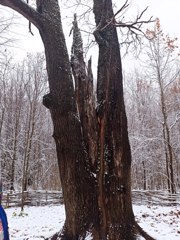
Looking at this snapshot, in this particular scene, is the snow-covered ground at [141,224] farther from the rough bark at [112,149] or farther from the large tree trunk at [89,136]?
the large tree trunk at [89,136]

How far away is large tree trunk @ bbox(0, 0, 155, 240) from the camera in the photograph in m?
3.99

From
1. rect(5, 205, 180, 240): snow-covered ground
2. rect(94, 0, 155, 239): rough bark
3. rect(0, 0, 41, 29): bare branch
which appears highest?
rect(0, 0, 41, 29): bare branch

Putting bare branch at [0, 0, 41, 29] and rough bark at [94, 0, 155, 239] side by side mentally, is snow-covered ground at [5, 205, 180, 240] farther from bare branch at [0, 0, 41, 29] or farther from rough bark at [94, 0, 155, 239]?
bare branch at [0, 0, 41, 29]

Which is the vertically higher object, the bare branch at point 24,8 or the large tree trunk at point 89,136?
the bare branch at point 24,8

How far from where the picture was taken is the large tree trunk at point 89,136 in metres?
3.99

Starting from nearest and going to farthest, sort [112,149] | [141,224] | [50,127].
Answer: [112,149] < [141,224] < [50,127]

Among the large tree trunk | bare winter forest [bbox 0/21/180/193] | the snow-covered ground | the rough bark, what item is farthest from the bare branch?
bare winter forest [bbox 0/21/180/193]

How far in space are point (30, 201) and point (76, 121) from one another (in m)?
17.7

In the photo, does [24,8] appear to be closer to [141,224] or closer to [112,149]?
[112,149]

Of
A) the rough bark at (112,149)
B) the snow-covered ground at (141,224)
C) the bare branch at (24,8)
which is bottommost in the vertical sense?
the snow-covered ground at (141,224)

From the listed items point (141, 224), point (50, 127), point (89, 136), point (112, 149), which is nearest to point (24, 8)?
point (89, 136)

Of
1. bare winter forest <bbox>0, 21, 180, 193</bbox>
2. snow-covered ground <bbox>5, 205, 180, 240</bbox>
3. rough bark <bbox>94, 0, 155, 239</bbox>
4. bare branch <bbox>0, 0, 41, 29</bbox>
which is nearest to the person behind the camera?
Result: rough bark <bbox>94, 0, 155, 239</bbox>

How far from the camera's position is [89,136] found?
4.26 metres

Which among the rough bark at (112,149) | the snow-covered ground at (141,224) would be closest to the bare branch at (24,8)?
the rough bark at (112,149)
